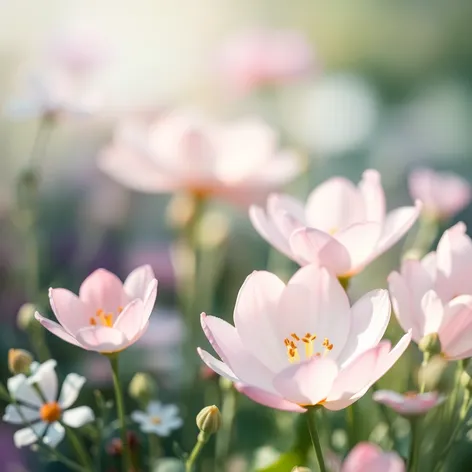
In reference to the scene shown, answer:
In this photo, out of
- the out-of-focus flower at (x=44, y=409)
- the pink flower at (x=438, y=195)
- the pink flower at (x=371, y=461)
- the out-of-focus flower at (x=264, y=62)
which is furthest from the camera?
the out-of-focus flower at (x=264, y=62)

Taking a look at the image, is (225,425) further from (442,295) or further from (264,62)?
(264,62)

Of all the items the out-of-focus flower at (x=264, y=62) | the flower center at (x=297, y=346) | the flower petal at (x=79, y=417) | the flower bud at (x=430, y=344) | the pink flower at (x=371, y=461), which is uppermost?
the pink flower at (x=371, y=461)

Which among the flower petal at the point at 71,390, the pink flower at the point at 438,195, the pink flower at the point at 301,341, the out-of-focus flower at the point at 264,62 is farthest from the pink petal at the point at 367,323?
the out-of-focus flower at the point at 264,62

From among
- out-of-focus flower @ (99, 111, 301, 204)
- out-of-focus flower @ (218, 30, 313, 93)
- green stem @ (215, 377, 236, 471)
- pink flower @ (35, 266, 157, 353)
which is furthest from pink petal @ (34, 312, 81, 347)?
out-of-focus flower @ (218, 30, 313, 93)

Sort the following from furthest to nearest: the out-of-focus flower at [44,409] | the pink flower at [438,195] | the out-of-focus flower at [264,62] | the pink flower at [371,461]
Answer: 1. the out-of-focus flower at [264,62]
2. the pink flower at [438,195]
3. the out-of-focus flower at [44,409]
4. the pink flower at [371,461]

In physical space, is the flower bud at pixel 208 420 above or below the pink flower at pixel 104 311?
below

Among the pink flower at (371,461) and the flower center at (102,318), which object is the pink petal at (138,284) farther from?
the pink flower at (371,461)

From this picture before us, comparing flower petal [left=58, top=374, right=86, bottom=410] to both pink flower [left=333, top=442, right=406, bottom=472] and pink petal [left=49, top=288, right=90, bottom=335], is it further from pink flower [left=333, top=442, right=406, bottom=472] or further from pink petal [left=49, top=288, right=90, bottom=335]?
pink flower [left=333, top=442, right=406, bottom=472]

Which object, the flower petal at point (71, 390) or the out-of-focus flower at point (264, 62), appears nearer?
the flower petal at point (71, 390)

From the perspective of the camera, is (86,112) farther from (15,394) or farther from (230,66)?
(230,66)
